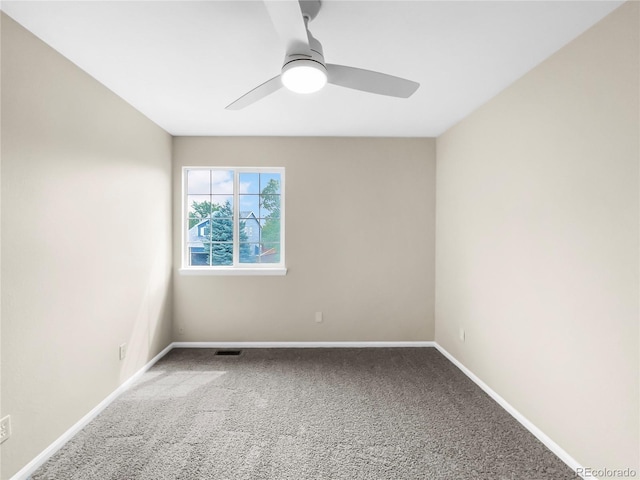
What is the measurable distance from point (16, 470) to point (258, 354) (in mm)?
2115

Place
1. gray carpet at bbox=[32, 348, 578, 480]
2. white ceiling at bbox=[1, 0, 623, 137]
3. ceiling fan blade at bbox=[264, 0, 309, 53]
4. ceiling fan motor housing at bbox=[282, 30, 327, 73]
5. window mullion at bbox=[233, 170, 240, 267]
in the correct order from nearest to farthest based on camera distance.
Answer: ceiling fan blade at bbox=[264, 0, 309, 53] → ceiling fan motor housing at bbox=[282, 30, 327, 73] → white ceiling at bbox=[1, 0, 623, 137] → gray carpet at bbox=[32, 348, 578, 480] → window mullion at bbox=[233, 170, 240, 267]

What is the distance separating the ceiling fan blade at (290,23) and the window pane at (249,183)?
2.51 metres

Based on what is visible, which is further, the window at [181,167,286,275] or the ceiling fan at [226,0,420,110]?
the window at [181,167,286,275]

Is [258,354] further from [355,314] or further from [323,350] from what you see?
[355,314]

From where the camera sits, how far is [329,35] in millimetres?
1864

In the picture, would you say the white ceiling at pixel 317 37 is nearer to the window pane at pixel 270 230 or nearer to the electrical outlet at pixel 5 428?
the window pane at pixel 270 230

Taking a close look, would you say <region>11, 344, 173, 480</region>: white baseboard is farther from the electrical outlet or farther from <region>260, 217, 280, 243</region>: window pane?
<region>260, 217, 280, 243</region>: window pane

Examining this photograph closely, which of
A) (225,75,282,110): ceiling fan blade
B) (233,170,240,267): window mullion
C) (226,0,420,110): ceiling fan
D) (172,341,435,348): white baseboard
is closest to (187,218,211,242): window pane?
(233,170,240,267): window mullion

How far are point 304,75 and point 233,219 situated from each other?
263 centimetres

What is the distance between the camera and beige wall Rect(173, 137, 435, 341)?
3875 millimetres

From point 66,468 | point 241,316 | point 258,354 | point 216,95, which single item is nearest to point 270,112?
point 216,95

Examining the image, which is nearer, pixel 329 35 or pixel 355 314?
pixel 329 35

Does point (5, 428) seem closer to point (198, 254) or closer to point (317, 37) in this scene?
point (198, 254)

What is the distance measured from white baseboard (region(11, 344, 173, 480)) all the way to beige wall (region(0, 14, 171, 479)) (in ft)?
0.13
